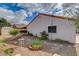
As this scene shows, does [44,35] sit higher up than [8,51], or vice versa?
[44,35]

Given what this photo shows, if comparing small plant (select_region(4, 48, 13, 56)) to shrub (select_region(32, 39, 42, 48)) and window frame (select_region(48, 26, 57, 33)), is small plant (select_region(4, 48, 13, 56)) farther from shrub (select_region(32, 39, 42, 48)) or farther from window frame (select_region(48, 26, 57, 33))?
window frame (select_region(48, 26, 57, 33))

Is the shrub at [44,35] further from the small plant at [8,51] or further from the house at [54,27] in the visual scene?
the small plant at [8,51]

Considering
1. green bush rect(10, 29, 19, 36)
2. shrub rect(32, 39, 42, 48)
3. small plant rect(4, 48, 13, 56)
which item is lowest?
small plant rect(4, 48, 13, 56)

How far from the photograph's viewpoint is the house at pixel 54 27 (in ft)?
8.38

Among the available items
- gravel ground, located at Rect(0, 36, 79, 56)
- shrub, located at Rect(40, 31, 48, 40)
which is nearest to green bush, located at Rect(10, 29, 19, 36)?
gravel ground, located at Rect(0, 36, 79, 56)

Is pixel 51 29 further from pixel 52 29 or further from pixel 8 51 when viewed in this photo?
pixel 8 51

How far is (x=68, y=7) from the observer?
2574 millimetres

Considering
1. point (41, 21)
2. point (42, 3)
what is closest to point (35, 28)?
point (41, 21)

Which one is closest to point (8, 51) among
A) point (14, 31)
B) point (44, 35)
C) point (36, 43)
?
point (14, 31)

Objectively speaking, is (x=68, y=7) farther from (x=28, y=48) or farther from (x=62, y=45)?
(x=28, y=48)

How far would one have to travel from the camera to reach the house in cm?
255

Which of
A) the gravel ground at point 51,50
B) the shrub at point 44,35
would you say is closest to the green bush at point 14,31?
the gravel ground at point 51,50

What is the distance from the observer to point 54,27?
2.59 m

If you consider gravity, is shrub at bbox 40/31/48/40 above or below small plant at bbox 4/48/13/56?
above
